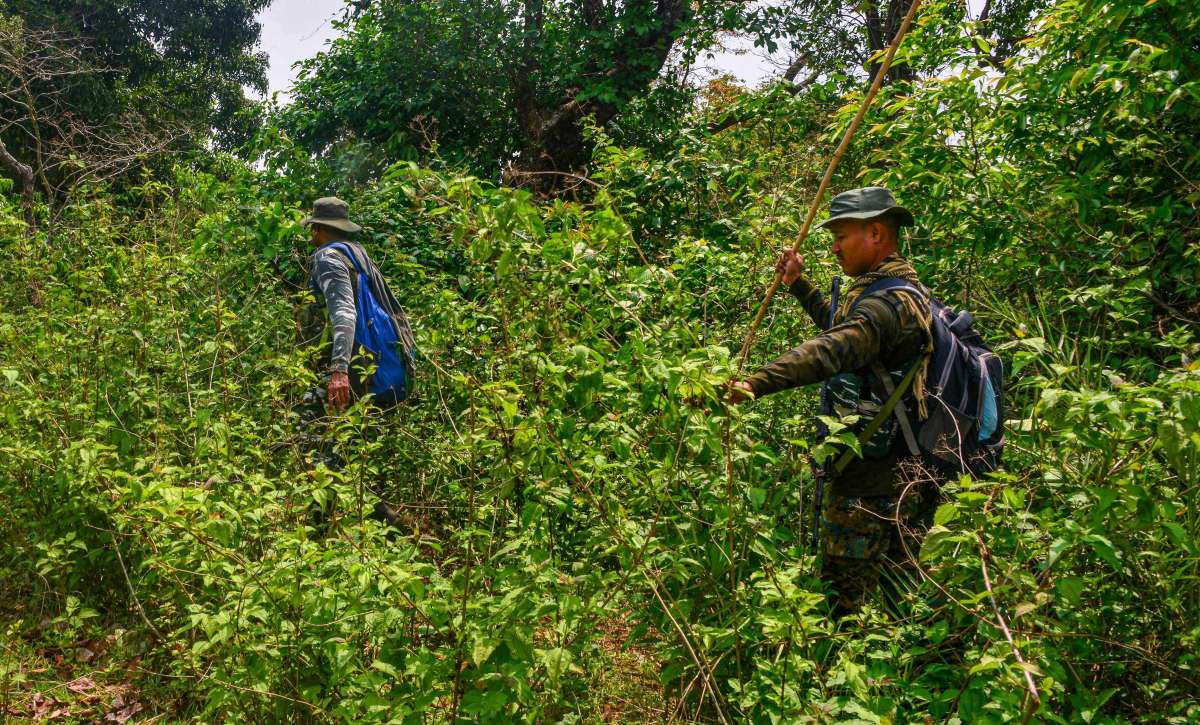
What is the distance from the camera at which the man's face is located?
120 inches

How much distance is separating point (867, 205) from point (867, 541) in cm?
113

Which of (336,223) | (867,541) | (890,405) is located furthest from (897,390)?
(336,223)

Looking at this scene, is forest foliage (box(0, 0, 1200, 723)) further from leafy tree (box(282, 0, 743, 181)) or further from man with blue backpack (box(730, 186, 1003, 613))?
leafy tree (box(282, 0, 743, 181))

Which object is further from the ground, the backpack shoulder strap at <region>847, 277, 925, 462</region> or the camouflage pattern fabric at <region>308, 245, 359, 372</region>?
the camouflage pattern fabric at <region>308, 245, 359, 372</region>

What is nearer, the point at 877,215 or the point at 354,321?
the point at 877,215

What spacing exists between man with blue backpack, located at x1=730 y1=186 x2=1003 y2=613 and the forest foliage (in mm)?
161

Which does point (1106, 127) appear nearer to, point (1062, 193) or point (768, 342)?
point (1062, 193)

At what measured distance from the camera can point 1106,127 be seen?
4039mm

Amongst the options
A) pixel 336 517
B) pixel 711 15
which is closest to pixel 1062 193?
pixel 336 517

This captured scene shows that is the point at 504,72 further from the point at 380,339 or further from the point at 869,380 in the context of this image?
the point at 869,380

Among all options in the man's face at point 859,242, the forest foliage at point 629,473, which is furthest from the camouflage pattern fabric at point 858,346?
the forest foliage at point 629,473

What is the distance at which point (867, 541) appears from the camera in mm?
2865

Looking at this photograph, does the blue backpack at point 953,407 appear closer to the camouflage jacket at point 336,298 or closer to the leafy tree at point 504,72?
the camouflage jacket at point 336,298

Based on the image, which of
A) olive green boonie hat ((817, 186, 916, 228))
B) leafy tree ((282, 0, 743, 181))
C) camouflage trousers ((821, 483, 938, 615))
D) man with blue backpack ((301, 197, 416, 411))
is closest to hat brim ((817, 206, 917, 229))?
olive green boonie hat ((817, 186, 916, 228))
